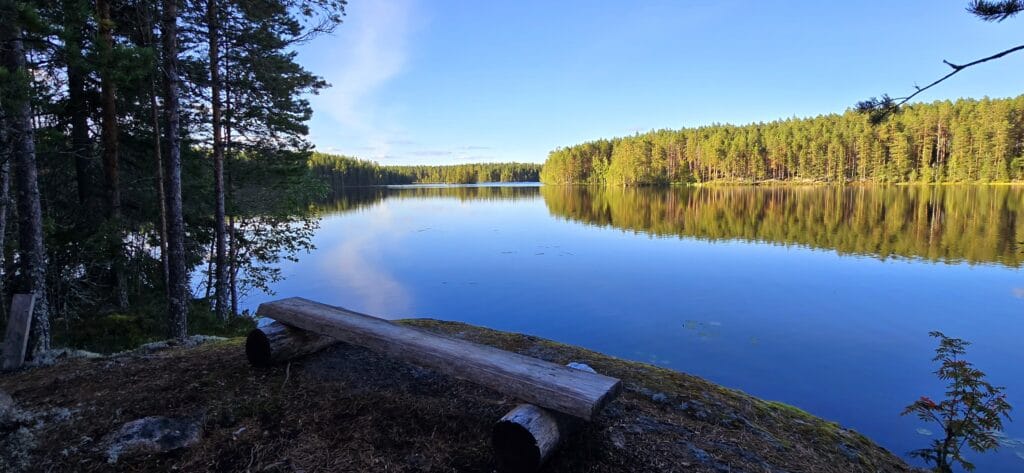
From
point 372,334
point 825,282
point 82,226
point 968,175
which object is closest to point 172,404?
point 372,334

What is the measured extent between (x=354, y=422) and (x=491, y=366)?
3.69 ft

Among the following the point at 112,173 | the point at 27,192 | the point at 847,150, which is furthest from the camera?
the point at 847,150

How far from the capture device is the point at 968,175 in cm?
6366

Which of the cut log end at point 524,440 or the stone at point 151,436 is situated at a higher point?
the cut log end at point 524,440

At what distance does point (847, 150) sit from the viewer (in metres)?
77.2

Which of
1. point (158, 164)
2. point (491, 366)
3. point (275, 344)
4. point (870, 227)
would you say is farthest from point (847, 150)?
point (275, 344)

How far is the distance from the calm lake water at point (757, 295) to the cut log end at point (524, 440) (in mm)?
5800

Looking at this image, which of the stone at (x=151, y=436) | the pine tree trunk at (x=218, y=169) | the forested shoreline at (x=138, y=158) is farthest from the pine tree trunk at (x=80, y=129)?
the stone at (x=151, y=436)

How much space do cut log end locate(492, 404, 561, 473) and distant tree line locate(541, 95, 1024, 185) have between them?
5912 cm

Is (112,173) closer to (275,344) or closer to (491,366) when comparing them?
(275,344)

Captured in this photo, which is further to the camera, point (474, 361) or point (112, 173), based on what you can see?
point (112, 173)

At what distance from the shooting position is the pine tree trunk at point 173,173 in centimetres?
627

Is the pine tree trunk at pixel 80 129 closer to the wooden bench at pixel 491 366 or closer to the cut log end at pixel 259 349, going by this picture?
the cut log end at pixel 259 349

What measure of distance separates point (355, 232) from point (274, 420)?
27.0 m
